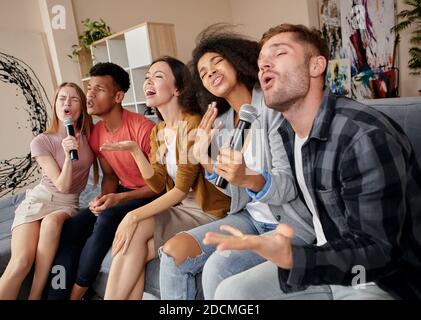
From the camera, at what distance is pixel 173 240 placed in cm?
92

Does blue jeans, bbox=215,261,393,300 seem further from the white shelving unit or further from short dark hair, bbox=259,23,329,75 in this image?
the white shelving unit

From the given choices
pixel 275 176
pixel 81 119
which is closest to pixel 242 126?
pixel 275 176

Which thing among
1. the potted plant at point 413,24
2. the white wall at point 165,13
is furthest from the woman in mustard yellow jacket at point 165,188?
the potted plant at point 413,24

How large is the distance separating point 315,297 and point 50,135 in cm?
107

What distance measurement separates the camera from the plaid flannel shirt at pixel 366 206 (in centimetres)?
59

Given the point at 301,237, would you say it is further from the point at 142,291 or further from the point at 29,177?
the point at 29,177

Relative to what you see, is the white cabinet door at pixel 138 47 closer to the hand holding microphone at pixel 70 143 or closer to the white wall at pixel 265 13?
the white wall at pixel 265 13

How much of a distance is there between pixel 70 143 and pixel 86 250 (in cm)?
36

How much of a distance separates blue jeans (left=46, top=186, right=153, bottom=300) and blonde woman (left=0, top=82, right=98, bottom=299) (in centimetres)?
3

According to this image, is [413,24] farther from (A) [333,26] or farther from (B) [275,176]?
(B) [275,176]

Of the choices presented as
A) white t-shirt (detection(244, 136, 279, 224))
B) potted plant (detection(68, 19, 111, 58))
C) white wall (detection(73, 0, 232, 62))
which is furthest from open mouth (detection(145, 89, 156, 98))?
white wall (detection(73, 0, 232, 62))

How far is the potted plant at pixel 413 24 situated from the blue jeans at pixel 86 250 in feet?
8.61

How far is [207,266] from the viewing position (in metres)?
0.83

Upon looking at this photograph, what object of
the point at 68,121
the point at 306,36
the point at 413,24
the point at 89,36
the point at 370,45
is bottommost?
the point at 68,121
